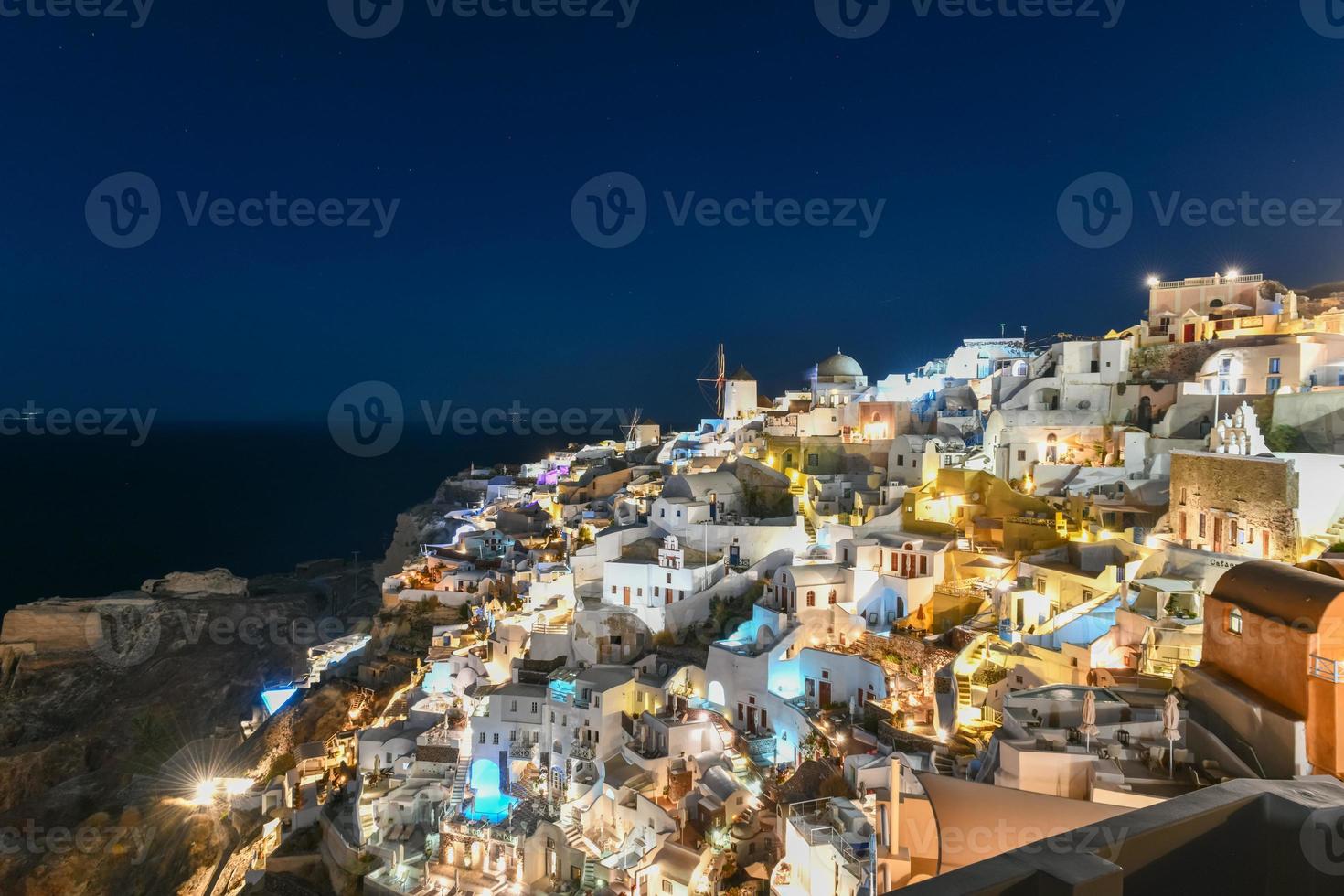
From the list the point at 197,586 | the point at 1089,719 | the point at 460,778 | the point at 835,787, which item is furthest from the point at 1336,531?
the point at 197,586

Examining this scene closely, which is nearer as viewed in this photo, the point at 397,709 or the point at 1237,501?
the point at 1237,501

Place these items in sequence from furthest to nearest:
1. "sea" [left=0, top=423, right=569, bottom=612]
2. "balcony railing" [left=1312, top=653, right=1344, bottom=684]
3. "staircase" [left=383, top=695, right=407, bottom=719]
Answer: "sea" [left=0, top=423, right=569, bottom=612], "staircase" [left=383, top=695, right=407, bottom=719], "balcony railing" [left=1312, top=653, right=1344, bottom=684]

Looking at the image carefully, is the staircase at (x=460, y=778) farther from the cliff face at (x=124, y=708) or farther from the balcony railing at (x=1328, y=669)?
the balcony railing at (x=1328, y=669)

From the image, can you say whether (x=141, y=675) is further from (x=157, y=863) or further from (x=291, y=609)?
(x=157, y=863)

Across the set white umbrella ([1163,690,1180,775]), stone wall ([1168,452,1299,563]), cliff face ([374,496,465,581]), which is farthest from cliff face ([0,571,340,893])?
stone wall ([1168,452,1299,563])

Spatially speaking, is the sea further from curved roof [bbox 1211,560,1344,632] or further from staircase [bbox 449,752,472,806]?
curved roof [bbox 1211,560,1344,632]

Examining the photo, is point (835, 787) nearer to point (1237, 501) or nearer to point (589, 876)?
point (589, 876)
